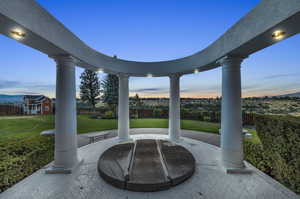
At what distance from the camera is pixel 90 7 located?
19.5ft

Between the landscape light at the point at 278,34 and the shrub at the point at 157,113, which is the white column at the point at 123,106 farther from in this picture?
the shrub at the point at 157,113

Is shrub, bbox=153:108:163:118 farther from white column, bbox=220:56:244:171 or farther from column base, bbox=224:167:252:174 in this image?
column base, bbox=224:167:252:174

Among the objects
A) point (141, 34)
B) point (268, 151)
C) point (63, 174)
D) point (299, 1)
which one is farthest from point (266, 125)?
point (141, 34)

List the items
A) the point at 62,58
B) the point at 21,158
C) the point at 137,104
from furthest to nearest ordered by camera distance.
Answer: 1. the point at 137,104
2. the point at 62,58
3. the point at 21,158

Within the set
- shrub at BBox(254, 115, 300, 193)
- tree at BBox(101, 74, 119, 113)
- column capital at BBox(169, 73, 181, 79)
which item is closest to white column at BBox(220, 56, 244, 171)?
shrub at BBox(254, 115, 300, 193)

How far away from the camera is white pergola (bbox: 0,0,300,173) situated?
210cm

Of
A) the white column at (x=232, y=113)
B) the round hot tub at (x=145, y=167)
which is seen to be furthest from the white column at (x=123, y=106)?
the white column at (x=232, y=113)

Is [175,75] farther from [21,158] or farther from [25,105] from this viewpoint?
[25,105]

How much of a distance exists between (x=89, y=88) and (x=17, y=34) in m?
18.1

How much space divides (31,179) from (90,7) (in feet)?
23.5

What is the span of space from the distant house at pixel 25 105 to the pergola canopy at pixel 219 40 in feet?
26.5

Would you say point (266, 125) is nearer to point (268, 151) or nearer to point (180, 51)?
point (268, 151)

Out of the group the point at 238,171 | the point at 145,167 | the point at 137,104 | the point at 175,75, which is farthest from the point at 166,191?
the point at 137,104

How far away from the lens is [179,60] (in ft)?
19.2
